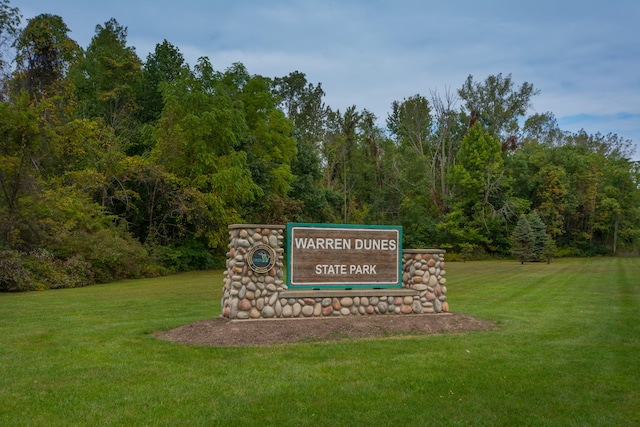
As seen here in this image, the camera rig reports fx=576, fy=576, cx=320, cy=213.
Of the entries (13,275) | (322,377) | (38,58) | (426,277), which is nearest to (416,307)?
(426,277)

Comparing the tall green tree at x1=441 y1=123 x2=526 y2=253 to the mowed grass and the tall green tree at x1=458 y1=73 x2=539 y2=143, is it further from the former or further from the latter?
the mowed grass

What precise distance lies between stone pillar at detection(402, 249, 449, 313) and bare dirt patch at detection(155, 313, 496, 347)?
428 mm

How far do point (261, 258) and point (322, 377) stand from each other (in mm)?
3541

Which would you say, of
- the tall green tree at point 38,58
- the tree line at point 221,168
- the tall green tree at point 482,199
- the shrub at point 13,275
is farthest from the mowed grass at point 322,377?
the tall green tree at point 482,199

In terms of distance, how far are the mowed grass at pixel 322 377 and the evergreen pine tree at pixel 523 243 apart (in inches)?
1275

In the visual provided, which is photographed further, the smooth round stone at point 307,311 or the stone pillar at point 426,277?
the stone pillar at point 426,277

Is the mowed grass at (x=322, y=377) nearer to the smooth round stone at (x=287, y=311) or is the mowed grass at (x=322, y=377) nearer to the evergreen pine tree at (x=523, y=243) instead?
the smooth round stone at (x=287, y=311)

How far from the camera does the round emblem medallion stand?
10047 mm

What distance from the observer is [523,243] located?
43469mm

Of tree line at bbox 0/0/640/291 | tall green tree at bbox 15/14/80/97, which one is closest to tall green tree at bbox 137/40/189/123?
tree line at bbox 0/0/640/291

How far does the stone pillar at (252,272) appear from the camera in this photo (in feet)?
33.0

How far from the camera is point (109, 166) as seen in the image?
29203 mm

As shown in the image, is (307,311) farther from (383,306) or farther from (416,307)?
(416,307)

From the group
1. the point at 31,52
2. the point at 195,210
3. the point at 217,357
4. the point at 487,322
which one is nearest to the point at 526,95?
the point at 195,210
